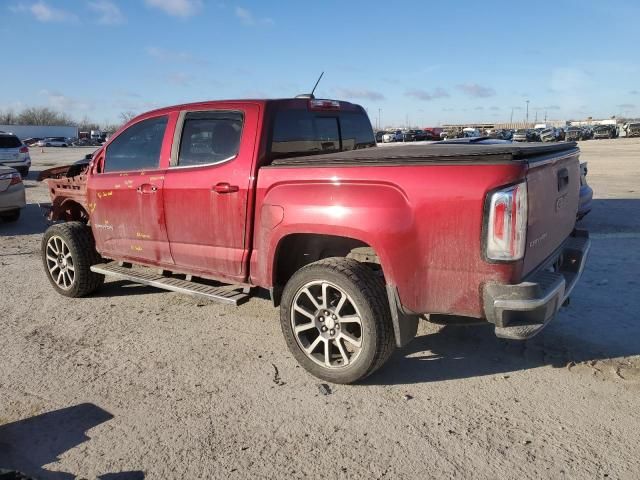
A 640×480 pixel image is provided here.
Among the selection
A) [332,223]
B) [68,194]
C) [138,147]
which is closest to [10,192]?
[68,194]

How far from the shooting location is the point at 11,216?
35.6 ft

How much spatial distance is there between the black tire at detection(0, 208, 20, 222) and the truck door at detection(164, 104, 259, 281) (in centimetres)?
767

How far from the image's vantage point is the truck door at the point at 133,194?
4824 mm

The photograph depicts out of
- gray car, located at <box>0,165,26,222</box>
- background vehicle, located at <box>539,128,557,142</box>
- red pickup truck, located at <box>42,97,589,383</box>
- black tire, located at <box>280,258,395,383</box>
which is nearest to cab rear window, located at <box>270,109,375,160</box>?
red pickup truck, located at <box>42,97,589,383</box>

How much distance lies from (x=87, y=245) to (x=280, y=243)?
2.84 m

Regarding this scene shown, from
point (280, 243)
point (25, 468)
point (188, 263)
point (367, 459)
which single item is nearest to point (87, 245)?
point (188, 263)

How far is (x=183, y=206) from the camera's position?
454 centimetres

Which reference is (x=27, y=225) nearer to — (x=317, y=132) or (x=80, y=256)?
(x=80, y=256)

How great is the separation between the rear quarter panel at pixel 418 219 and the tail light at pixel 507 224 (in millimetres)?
54

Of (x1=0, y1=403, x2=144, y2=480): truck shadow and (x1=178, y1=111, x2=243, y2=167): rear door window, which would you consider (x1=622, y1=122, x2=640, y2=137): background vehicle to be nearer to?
(x1=178, y1=111, x2=243, y2=167): rear door window

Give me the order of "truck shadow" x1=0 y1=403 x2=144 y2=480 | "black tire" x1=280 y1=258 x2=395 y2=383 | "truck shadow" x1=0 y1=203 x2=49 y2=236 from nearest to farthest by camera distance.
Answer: "truck shadow" x1=0 y1=403 x2=144 y2=480 < "black tire" x1=280 y1=258 x2=395 y2=383 < "truck shadow" x1=0 y1=203 x2=49 y2=236

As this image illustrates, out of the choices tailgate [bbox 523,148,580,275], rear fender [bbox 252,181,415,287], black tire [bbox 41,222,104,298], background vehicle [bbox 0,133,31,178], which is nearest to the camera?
tailgate [bbox 523,148,580,275]

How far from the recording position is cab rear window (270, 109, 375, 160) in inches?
169

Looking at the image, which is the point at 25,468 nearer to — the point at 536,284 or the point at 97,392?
the point at 97,392
